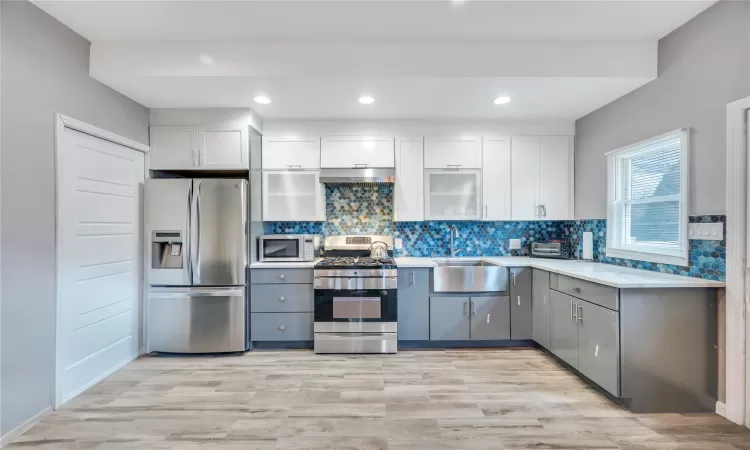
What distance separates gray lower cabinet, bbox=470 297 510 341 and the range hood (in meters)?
1.53

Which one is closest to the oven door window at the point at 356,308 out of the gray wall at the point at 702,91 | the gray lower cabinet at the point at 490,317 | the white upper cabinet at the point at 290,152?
the gray lower cabinet at the point at 490,317

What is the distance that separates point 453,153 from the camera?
372 cm


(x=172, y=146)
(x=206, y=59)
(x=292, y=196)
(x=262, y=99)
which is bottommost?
(x=292, y=196)

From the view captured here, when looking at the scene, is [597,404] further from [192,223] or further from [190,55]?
[190,55]

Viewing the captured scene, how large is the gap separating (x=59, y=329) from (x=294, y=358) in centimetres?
174

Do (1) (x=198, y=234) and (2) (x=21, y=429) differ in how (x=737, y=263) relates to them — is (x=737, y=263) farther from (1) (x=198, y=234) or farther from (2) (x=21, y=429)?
(2) (x=21, y=429)

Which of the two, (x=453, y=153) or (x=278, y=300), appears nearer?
(x=278, y=300)

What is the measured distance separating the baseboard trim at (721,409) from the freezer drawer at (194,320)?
3.68m

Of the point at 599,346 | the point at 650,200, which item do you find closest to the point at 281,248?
the point at 599,346

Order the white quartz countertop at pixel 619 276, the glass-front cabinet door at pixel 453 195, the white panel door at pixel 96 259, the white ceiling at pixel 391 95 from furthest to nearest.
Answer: the glass-front cabinet door at pixel 453 195, the white ceiling at pixel 391 95, the white panel door at pixel 96 259, the white quartz countertop at pixel 619 276

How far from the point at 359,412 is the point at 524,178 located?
2.88 m

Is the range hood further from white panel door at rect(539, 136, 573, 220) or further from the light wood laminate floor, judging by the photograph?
the light wood laminate floor

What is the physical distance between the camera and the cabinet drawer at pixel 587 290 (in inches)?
89.8

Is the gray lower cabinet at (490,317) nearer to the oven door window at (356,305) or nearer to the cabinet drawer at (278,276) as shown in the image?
the oven door window at (356,305)
